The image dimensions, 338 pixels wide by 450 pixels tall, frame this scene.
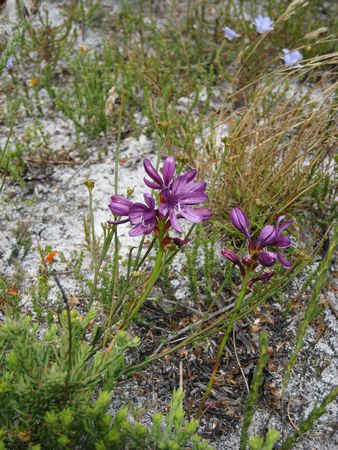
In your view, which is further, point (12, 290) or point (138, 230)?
point (12, 290)

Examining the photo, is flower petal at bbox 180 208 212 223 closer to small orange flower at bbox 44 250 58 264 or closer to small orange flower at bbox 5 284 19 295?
small orange flower at bbox 5 284 19 295

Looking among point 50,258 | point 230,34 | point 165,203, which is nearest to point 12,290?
point 50,258

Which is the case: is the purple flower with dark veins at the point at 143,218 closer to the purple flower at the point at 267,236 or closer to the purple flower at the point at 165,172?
the purple flower at the point at 165,172

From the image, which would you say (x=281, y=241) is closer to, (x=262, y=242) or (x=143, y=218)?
(x=262, y=242)

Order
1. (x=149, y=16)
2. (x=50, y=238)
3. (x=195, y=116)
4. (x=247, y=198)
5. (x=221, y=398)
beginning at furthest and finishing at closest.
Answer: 1. (x=149, y=16)
2. (x=195, y=116)
3. (x=50, y=238)
4. (x=247, y=198)
5. (x=221, y=398)

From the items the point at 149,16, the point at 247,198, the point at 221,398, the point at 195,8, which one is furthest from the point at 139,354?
the point at 149,16

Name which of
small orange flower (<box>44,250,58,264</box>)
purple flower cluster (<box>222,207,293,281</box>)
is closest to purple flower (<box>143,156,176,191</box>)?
purple flower cluster (<box>222,207,293,281</box>)

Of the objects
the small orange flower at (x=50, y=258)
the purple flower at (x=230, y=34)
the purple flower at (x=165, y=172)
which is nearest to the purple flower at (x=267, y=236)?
the purple flower at (x=165, y=172)

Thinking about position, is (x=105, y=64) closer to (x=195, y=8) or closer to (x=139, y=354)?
(x=195, y=8)
